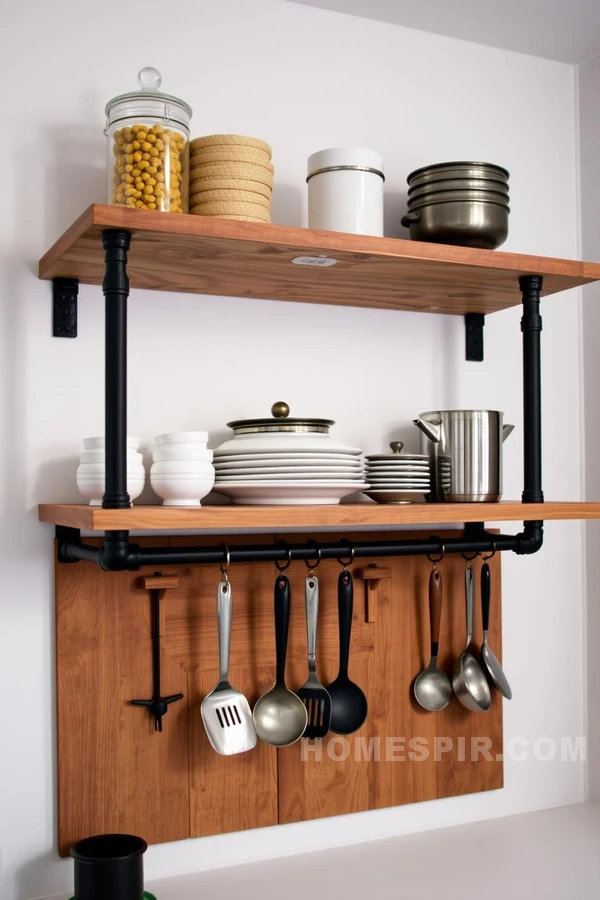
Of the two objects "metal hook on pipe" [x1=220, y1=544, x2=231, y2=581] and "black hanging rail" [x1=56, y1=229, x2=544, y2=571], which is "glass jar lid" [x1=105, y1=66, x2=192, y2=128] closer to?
"black hanging rail" [x1=56, y1=229, x2=544, y2=571]

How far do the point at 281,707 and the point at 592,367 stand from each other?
37.0 inches

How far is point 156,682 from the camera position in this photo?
145 cm

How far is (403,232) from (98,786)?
3.60 feet

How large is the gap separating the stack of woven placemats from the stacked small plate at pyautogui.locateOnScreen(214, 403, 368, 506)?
31 cm

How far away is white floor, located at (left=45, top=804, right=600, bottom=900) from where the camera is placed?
1438 millimetres

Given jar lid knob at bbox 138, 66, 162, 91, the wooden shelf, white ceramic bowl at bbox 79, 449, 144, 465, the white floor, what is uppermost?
jar lid knob at bbox 138, 66, 162, 91

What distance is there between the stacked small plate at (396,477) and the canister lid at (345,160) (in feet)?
1.50

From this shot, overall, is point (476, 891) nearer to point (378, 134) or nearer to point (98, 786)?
point (98, 786)

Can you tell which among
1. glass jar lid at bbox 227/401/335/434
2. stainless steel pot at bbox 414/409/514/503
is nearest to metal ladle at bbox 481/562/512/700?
stainless steel pot at bbox 414/409/514/503

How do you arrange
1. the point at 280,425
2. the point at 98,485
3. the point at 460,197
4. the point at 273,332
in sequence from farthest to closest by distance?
the point at 273,332
the point at 460,197
the point at 280,425
the point at 98,485

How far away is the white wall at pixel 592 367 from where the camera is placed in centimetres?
184

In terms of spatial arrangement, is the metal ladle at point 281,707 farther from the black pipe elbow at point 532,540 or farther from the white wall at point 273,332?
the black pipe elbow at point 532,540

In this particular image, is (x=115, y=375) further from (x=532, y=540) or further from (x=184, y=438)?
(x=532, y=540)

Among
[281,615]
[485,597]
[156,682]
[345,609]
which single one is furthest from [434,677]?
[156,682]
